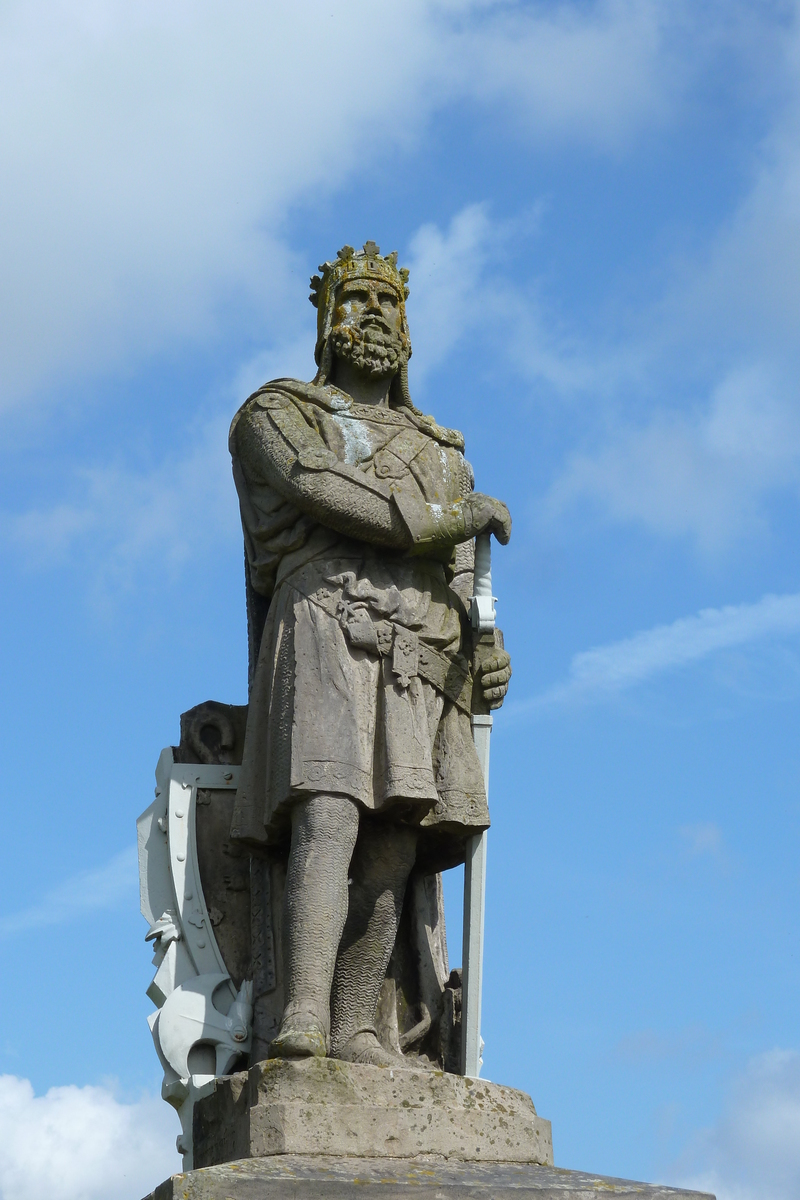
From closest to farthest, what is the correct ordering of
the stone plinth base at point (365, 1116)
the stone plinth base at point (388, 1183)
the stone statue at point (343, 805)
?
the stone plinth base at point (388, 1183) < the stone plinth base at point (365, 1116) < the stone statue at point (343, 805)

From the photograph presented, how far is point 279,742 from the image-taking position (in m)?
8.92

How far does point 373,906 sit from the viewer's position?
9.13 m

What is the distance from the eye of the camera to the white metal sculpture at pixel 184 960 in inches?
356

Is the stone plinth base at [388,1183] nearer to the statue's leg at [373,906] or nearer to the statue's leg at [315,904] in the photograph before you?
the statue's leg at [315,904]

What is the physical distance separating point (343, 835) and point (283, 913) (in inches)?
22.5

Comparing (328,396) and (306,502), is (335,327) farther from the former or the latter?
(306,502)

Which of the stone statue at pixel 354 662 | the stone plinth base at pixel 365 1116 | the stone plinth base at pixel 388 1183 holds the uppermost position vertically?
the stone statue at pixel 354 662

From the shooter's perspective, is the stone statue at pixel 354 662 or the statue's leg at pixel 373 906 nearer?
the stone statue at pixel 354 662

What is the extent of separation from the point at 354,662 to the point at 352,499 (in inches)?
31.8

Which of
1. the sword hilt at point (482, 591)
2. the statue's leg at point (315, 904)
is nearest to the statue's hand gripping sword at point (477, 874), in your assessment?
the sword hilt at point (482, 591)

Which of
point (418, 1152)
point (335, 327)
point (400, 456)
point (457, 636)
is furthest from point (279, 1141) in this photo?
point (335, 327)

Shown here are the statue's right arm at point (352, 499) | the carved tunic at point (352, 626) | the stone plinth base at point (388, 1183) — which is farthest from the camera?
the statue's right arm at point (352, 499)

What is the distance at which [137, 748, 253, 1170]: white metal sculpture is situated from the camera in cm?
905

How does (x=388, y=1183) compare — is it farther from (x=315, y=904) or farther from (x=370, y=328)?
(x=370, y=328)
